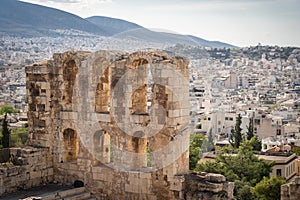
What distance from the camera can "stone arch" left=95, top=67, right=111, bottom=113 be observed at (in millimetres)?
15078

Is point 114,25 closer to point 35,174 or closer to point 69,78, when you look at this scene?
point 69,78

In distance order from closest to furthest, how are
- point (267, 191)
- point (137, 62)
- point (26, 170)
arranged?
point (137, 62) → point (26, 170) → point (267, 191)

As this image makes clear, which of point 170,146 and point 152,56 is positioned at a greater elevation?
point 152,56

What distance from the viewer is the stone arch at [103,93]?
15.1m

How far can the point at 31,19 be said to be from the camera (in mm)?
105375

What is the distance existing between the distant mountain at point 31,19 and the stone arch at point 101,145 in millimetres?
78430

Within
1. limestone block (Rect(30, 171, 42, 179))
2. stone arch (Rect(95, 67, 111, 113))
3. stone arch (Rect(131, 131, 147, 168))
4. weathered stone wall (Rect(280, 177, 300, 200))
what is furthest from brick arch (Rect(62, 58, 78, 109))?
weathered stone wall (Rect(280, 177, 300, 200))

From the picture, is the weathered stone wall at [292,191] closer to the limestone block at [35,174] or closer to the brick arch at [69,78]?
the brick arch at [69,78]

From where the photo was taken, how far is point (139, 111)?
559 inches

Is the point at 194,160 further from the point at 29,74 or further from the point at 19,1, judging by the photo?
the point at 19,1

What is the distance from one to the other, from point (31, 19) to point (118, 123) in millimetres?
96024

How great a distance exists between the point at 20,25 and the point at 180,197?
318 ft

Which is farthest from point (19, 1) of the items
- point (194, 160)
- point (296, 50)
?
point (194, 160)

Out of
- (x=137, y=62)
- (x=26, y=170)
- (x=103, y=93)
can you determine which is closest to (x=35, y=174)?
(x=26, y=170)
